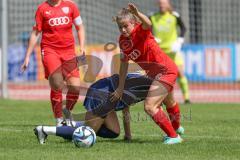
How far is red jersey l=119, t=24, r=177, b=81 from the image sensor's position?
977cm

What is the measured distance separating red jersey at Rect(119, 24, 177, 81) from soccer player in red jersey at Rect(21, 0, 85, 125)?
2.10 m

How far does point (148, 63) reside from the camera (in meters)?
10.1

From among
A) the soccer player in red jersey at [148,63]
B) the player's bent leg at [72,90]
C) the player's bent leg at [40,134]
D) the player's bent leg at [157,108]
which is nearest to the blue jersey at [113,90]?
the soccer player in red jersey at [148,63]

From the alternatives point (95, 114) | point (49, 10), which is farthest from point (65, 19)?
point (95, 114)

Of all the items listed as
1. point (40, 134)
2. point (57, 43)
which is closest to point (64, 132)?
point (40, 134)

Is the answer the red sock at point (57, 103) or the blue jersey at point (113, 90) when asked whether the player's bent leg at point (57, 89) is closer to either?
the red sock at point (57, 103)

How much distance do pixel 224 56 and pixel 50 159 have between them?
16.7 m

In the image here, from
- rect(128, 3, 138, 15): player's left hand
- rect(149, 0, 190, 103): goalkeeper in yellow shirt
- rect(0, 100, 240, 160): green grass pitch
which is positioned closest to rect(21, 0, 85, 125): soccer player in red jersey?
rect(0, 100, 240, 160): green grass pitch

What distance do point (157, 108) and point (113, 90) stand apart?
69cm

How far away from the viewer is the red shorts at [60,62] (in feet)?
38.8

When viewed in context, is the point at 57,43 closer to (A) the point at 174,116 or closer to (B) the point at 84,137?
(A) the point at 174,116

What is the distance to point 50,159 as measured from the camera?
8367 millimetres

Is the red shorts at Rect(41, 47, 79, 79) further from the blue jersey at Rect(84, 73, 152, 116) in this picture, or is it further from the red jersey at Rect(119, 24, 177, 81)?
Result: the red jersey at Rect(119, 24, 177, 81)

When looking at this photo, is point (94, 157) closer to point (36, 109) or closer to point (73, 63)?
point (73, 63)
